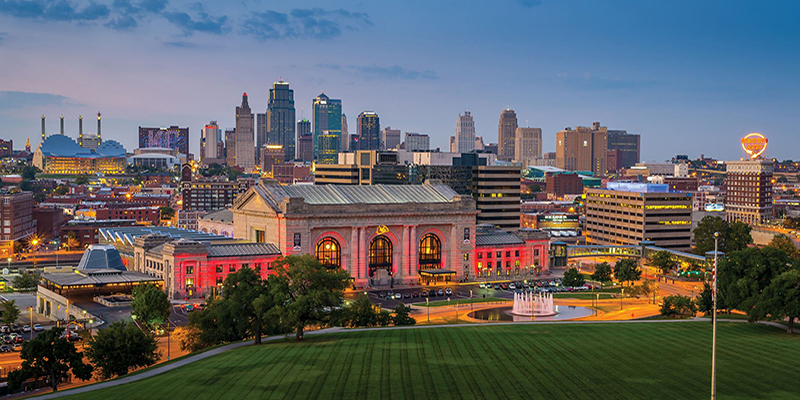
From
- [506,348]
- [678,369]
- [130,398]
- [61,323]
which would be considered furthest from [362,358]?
[61,323]

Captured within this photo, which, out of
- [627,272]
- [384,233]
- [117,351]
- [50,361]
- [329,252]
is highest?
[384,233]

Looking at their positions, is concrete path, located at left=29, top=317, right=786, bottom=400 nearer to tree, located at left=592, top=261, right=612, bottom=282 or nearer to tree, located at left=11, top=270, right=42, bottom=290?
tree, located at left=592, top=261, right=612, bottom=282

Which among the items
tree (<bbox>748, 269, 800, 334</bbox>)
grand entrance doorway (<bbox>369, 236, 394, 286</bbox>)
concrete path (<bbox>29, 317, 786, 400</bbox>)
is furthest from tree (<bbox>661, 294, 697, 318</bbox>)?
grand entrance doorway (<bbox>369, 236, 394, 286</bbox>)

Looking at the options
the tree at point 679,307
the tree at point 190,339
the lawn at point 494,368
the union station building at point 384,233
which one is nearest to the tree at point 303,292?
the lawn at point 494,368

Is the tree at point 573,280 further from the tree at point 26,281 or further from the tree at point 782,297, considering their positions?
the tree at point 26,281

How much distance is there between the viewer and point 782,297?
314 ft

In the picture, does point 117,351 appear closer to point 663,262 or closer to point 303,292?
point 303,292

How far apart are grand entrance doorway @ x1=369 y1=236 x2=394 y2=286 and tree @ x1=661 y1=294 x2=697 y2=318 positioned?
205 feet

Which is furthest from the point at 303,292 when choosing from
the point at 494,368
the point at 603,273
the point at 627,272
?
the point at 603,273

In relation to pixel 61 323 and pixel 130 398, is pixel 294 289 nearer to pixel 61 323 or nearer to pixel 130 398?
pixel 130 398

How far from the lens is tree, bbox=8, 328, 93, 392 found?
269 ft

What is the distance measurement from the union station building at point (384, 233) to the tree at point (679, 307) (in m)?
60.7

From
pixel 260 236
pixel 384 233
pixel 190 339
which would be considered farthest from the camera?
pixel 384 233

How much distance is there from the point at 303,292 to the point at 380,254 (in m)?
71.0
